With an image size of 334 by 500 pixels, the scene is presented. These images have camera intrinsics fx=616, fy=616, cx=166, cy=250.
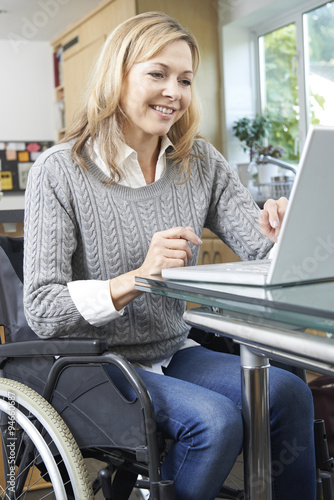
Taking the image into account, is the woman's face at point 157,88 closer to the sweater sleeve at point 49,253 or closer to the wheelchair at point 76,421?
the sweater sleeve at point 49,253

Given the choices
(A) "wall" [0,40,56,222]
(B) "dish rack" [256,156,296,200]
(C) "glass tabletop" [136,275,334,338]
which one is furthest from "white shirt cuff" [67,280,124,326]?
(A) "wall" [0,40,56,222]

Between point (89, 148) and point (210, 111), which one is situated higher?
point (210, 111)

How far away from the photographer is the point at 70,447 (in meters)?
1.00

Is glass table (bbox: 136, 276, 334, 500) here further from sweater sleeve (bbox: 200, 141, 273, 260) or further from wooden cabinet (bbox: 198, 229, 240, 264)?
wooden cabinet (bbox: 198, 229, 240, 264)

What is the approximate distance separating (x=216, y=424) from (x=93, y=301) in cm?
31

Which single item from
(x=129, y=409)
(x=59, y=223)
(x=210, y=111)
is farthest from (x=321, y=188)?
(x=210, y=111)

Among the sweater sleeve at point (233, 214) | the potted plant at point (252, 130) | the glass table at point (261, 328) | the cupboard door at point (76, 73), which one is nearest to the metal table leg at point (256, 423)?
the glass table at point (261, 328)

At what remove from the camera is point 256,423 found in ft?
3.30

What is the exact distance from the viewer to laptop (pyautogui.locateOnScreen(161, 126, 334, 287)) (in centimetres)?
72

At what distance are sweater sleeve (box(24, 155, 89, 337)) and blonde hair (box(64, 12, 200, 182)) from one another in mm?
93

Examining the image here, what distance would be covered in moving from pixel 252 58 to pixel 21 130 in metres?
3.14

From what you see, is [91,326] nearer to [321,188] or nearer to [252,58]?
[321,188]

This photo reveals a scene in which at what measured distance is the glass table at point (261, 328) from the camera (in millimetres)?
604

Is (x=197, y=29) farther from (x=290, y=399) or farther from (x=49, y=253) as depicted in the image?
(x=290, y=399)
